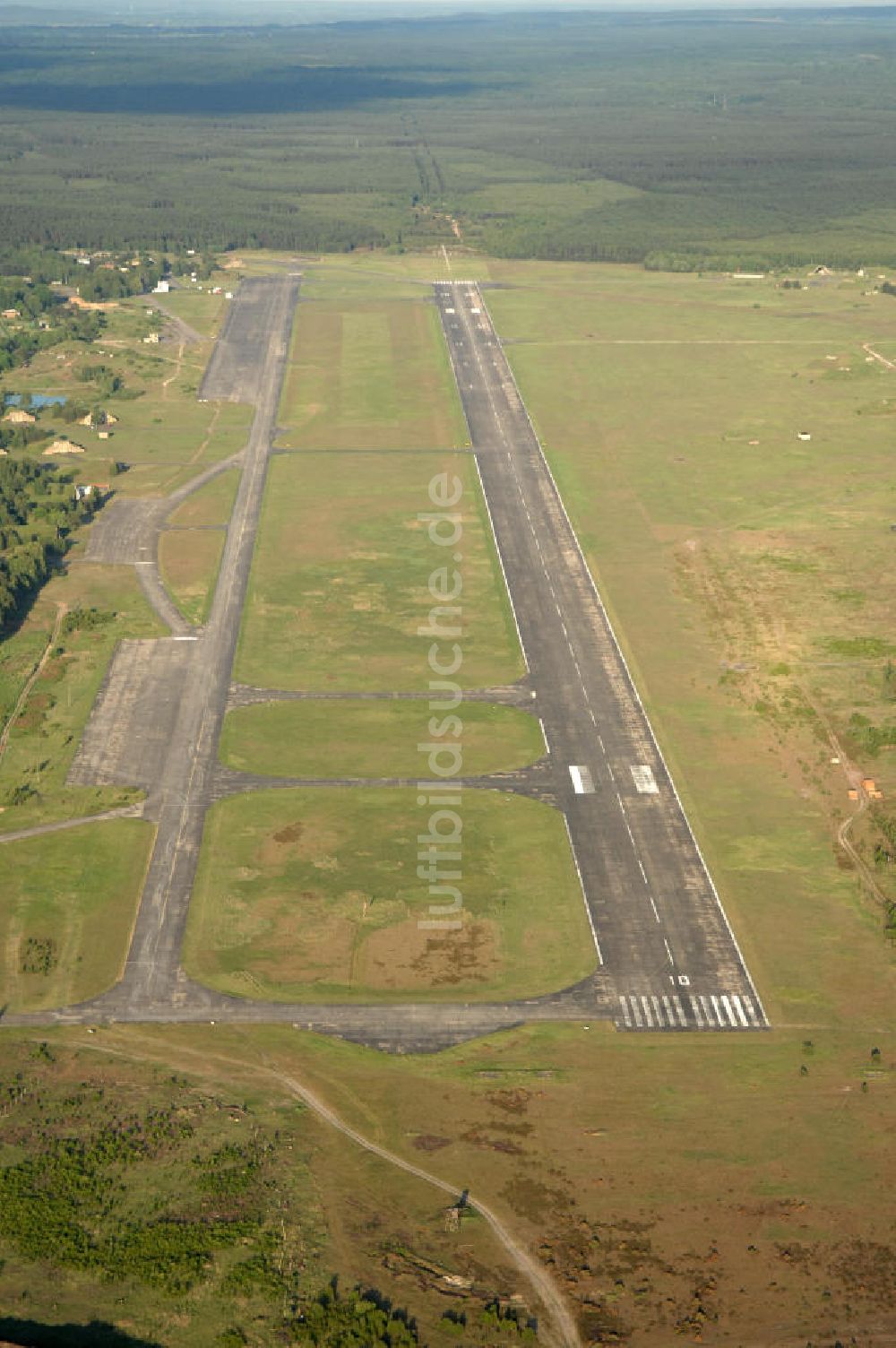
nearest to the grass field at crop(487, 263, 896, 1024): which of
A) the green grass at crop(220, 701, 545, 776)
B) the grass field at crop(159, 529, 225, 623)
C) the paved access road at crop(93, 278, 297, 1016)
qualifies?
the green grass at crop(220, 701, 545, 776)

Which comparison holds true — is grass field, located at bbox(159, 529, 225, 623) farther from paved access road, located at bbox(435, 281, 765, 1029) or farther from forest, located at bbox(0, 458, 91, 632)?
paved access road, located at bbox(435, 281, 765, 1029)

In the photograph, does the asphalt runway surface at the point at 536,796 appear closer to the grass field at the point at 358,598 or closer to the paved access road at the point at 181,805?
the paved access road at the point at 181,805

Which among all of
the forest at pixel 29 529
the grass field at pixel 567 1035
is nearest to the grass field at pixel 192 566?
the grass field at pixel 567 1035

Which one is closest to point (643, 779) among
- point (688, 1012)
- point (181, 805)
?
point (688, 1012)

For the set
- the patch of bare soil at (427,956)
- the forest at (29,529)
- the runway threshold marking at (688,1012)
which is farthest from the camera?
the forest at (29,529)

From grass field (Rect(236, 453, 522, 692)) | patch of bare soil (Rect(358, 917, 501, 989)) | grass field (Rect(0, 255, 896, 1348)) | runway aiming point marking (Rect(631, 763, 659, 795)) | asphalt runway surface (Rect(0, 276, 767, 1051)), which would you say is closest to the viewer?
grass field (Rect(0, 255, 896, 1348))

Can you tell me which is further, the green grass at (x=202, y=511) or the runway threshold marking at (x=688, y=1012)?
the green grass at (x=202, y=511)

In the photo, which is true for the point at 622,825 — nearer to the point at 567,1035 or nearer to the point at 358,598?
the point at 567,1035
